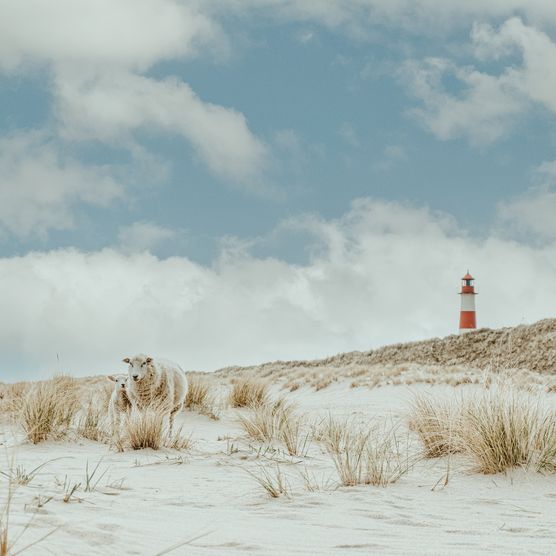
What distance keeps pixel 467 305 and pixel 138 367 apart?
3206cm

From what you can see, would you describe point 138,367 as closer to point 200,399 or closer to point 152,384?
point 152,384

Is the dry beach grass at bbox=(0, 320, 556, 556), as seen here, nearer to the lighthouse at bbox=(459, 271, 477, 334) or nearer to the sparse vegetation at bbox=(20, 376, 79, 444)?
the sparse vegetation at bbox=(20, 376, 79, 444)

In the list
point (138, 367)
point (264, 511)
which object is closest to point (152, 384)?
point (138, 367)

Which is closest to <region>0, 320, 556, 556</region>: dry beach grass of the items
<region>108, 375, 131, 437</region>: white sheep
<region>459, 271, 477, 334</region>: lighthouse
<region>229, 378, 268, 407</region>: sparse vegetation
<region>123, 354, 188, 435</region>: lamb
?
Result: <region>108, 375, 131, 437</region>: white sheep

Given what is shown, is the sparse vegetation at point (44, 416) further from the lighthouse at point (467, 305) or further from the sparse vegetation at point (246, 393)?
the lighthouse at point (467, 305)

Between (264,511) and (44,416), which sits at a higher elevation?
(44,416)

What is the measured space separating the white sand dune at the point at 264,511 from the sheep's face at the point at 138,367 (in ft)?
6.44

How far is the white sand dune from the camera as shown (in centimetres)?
318

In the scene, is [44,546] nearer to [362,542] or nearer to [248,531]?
[248,531]

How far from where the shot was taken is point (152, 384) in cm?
919

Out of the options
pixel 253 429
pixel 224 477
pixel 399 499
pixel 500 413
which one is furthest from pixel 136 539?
pixel 253 429

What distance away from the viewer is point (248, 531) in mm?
3521

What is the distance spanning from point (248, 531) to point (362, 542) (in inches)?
22.6

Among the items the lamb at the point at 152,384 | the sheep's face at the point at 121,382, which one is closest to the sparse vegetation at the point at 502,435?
the lamb at the point at 152,384
